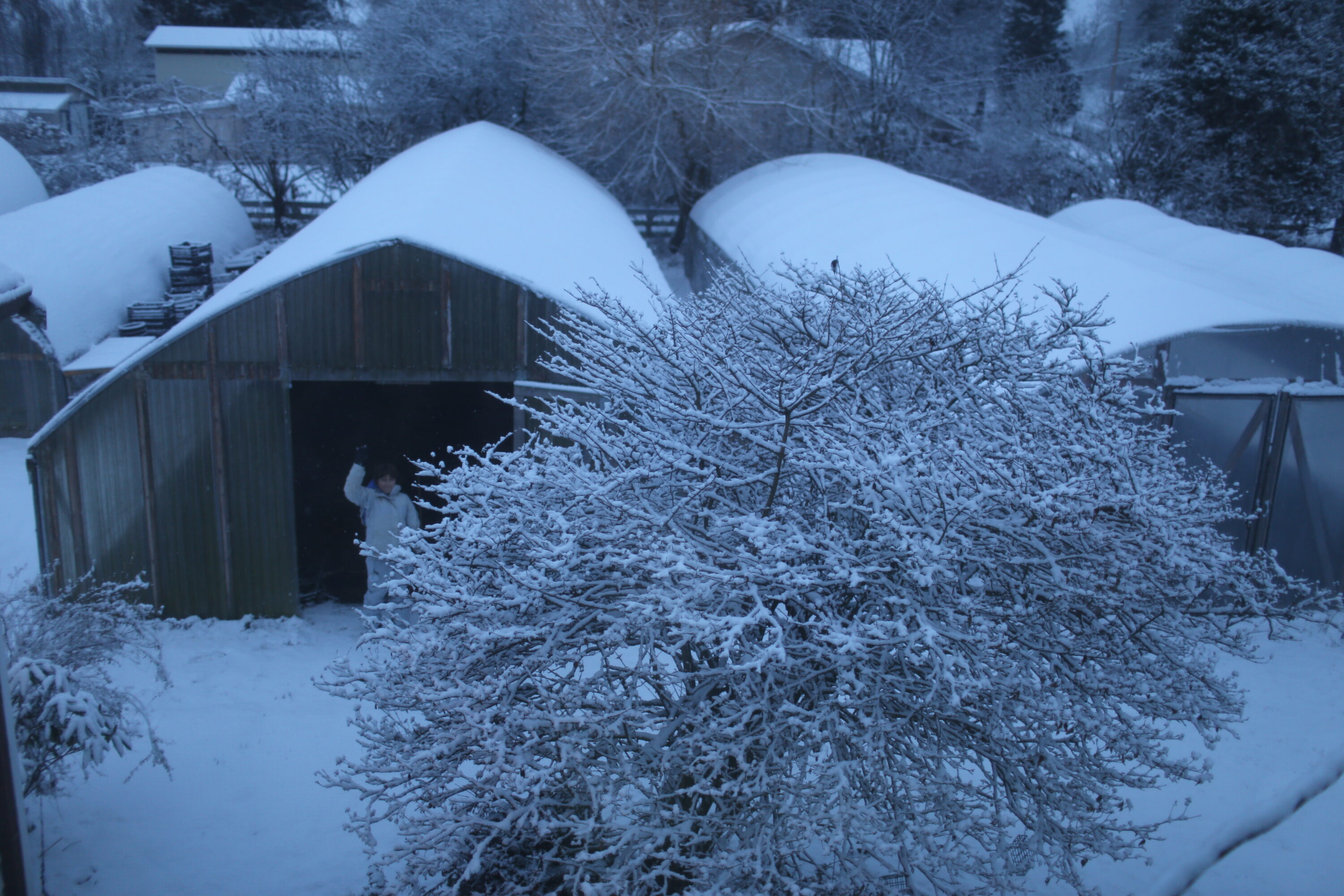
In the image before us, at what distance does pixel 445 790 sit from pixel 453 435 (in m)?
9.70

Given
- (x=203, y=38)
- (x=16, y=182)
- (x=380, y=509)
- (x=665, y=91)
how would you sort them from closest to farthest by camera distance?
(x=380, y=509) → (x=16, y=182) → (x=665, y=91) → (x=203, y=38)

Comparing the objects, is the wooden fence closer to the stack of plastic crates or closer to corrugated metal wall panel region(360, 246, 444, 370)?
the stack of plastic crates

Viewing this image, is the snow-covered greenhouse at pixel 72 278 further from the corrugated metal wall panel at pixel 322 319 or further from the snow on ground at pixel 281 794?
the snow on ground at pixel 281 794

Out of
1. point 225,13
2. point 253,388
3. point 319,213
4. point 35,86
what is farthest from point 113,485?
point 225,13

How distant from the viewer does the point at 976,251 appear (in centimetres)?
989

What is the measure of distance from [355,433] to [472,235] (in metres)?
5.64

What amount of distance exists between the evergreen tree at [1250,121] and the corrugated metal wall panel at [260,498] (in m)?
21.7

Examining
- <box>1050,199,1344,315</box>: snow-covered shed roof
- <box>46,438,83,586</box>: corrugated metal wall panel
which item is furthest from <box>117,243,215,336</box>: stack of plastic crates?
<box>1050,199,1344,315</box>: snow-covered shed roof

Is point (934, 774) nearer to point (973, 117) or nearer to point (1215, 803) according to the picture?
point (1215, 803)

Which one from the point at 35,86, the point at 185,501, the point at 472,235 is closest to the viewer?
the point at 185,501

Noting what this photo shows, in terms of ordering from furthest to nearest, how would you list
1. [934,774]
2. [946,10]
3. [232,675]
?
[946,10] < [232,675] < [934,774]

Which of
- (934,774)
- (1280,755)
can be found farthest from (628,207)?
(934,774)

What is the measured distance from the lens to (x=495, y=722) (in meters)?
3.92

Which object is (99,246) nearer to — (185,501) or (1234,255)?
(185,501)
